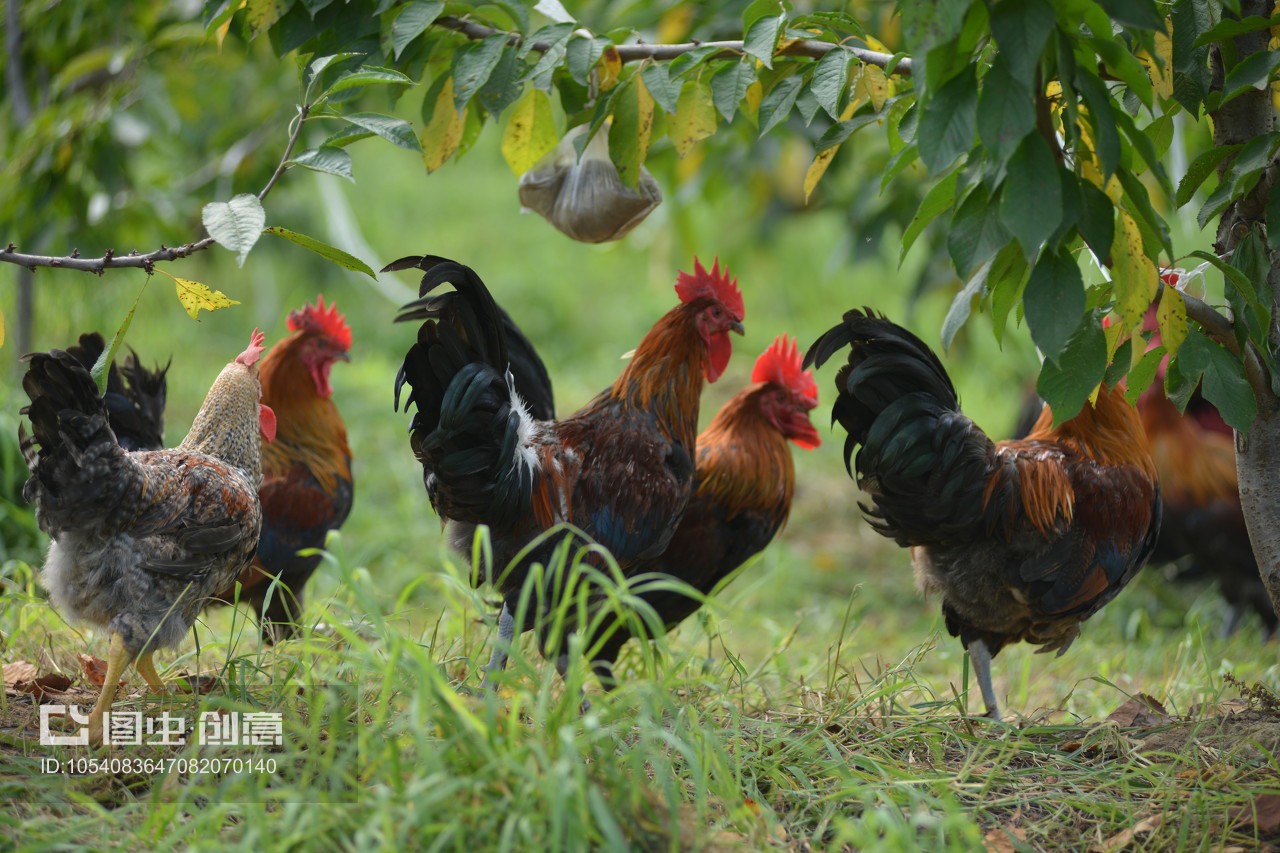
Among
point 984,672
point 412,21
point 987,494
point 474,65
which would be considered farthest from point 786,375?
point 412,21

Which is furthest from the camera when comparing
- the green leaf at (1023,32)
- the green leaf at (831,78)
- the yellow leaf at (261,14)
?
the yellow leaf at (261,14)

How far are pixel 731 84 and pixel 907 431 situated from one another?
3.98ft

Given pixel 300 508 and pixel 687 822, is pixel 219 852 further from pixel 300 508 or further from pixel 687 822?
pixel 300 508

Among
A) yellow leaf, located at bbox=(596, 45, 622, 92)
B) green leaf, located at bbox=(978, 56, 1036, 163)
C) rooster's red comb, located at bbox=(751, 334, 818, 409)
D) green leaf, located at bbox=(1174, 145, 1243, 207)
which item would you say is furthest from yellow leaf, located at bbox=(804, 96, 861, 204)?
rooster's red comb, located at bbox=(751, 334, 818, 409)

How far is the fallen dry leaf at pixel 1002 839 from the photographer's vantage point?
2246 millimetres

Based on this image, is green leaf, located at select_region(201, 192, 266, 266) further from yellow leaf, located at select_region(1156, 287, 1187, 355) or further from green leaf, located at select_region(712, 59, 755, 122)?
yellow leaf, located at select_region(1156, 287, 1187, 355)

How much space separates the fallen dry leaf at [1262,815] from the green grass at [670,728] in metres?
0.03

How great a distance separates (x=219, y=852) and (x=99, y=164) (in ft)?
Answer: 12.8

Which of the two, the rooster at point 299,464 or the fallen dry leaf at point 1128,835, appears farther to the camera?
the rooster at point 299,464

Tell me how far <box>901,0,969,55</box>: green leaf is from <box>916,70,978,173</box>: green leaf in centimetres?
9

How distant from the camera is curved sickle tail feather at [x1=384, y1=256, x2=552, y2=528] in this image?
2865mm

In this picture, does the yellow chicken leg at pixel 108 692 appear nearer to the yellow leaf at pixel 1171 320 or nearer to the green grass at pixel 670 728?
the green grass at pixel 670 728

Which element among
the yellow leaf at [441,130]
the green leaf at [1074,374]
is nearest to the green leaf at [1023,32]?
the green leaf at [1074,374]

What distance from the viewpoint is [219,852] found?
1.83 meters
